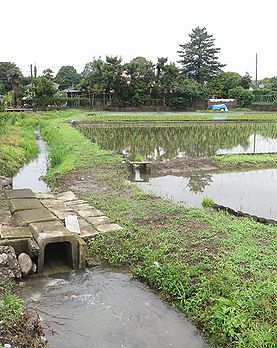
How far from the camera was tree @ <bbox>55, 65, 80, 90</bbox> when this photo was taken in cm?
7762

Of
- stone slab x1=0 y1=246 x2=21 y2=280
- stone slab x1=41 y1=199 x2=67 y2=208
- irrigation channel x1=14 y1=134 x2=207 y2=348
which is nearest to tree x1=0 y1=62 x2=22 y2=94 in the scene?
stone slab x1=41 y1=199 x2=67 y2=208

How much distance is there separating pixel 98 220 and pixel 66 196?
2.39m

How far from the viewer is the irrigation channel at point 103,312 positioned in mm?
4992

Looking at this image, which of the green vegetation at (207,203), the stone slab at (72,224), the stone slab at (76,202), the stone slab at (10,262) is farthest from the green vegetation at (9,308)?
the green vegetation at (207,203)

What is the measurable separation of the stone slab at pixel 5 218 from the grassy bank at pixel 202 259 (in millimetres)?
1951

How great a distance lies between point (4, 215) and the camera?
896 cm

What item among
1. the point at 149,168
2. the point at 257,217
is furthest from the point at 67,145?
the point at 257,217

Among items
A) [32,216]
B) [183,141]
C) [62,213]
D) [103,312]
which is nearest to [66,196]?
[62,213]

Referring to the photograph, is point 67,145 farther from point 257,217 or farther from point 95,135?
point 257,217

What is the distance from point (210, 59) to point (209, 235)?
58.4 meters

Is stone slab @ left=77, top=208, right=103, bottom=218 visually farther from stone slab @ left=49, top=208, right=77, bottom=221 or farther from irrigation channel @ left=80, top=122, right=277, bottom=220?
irrigation channel @ left=80, top=122, right=277, bottom=220

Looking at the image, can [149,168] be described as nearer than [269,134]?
Yes

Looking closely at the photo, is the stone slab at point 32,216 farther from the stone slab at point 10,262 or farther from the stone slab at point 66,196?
the stone slab at point 66,196

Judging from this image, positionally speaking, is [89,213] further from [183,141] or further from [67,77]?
[67,77]
